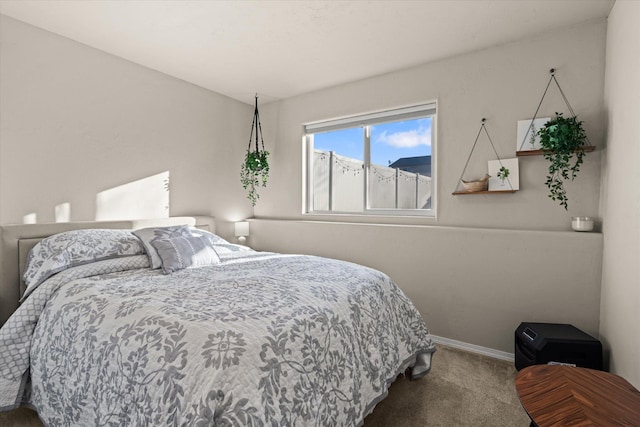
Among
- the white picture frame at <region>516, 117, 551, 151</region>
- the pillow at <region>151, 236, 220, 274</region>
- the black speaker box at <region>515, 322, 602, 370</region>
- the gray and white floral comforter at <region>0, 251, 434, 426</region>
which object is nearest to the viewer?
the gray and white floral comforter at <region>0, 251, 434, 426</region>

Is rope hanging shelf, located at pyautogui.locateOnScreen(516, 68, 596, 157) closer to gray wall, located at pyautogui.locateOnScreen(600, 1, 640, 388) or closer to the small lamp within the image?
gray wall, located at pyautogui.locateOnScreen(600, 1, 640, 388)

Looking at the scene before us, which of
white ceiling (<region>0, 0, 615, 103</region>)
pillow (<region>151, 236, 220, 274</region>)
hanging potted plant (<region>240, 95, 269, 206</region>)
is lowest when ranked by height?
pillow (<region>151, 236, 220, 274</region>)

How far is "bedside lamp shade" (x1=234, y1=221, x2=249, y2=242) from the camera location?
3.94 m

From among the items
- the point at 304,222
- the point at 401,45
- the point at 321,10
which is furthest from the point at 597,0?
the point at 304,222

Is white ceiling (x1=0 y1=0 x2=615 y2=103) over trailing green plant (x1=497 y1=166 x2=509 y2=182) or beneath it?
over

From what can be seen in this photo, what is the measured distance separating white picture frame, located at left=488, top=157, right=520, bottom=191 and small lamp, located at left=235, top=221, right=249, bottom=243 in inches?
106

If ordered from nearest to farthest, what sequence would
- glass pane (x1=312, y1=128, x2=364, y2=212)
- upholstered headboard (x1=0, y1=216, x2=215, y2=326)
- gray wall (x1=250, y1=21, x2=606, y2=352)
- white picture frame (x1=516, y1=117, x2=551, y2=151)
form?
upholstered headboard (x1=0, y1=216, x2=215, y2=326), gray wall (x1=250, y1=21, x2=606, y2=352), white picture frame (x1=516, y1=117, x2=551, y2=151), glass pane (x1=312, y1=128, x2=364, y2=212)

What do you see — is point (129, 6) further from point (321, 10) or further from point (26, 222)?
point (26, 222)

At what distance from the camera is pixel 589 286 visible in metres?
2.29

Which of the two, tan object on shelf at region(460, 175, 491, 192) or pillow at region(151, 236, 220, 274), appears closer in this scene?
pillow at region(151, 236, 220, 274)

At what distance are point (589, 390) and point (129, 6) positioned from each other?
10.4 feet

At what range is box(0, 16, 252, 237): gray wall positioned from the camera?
7.74ft

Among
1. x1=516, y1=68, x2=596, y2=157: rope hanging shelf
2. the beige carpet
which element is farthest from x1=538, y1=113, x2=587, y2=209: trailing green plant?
the beige carpet

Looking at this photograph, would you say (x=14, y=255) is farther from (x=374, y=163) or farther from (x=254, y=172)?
(x=374, y=163)
